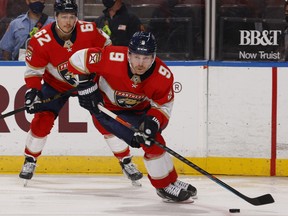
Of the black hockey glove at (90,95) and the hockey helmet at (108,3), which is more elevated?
the hockey helmet at (108,3)

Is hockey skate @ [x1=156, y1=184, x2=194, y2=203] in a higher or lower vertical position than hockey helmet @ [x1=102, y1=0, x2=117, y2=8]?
lower

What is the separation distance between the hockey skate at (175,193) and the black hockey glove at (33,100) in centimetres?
95

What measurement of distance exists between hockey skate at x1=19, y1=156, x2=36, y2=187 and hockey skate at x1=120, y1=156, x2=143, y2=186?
558 millimetres

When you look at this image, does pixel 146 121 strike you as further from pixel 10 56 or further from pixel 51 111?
pixel 10 56

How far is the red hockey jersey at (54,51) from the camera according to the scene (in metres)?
5.73

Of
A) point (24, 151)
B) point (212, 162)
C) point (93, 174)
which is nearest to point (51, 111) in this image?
point (24, 151)

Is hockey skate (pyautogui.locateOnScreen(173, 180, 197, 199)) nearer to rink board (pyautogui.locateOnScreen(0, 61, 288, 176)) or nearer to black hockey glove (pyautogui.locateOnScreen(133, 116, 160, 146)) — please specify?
black hockey glove (pyautogui.locateOnScreen(133, 116, 160, 146))

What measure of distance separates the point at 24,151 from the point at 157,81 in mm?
1404

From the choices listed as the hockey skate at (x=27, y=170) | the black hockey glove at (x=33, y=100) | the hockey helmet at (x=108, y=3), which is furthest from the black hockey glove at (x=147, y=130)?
the hockey helmet at (x=108, y=3)

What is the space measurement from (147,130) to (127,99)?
0.36 metres

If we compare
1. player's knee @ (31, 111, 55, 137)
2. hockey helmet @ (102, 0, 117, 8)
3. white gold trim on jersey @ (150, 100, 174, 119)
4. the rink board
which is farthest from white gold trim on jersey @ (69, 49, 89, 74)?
hockey helmet @ (102, 0, 117, 8)

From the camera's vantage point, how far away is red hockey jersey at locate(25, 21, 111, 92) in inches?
226

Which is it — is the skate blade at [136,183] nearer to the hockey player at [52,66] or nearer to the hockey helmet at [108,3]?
the hockey player at [52,66]

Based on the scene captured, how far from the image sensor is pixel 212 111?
6527mm
